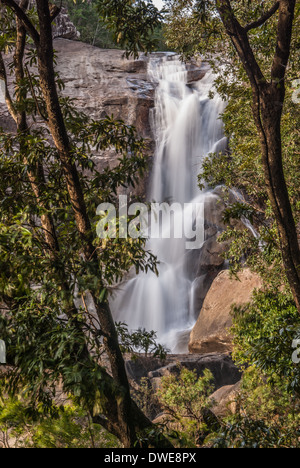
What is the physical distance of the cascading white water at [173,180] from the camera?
14492 mm

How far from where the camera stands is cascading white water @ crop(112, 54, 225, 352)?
47.5 feet

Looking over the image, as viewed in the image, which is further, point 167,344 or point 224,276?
point 167,344

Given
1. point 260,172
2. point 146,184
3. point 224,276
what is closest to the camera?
point 260,172

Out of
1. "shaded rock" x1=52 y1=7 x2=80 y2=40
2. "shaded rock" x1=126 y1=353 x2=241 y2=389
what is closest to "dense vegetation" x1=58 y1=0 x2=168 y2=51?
"shaded rock" x1=52 y1=7 x2=80 y2=40

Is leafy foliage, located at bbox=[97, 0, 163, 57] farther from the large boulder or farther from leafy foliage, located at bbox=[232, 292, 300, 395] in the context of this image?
the large boulder

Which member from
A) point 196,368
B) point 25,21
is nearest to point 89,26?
point 196,368

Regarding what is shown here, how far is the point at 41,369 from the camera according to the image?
3055 mm

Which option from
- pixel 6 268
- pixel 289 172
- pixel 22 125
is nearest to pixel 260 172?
pixel 289 172

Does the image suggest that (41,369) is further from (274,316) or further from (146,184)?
(146,184)

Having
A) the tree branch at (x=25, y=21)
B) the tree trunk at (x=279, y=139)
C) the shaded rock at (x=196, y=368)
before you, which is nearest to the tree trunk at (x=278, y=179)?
the tree trunk at (x=279, y=139)

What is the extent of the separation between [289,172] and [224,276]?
169 inches

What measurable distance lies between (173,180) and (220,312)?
8804 mm

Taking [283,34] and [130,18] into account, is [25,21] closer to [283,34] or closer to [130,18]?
[130,18]
